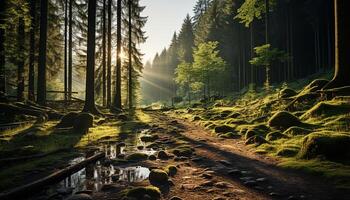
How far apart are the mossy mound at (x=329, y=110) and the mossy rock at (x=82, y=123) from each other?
32.7 ft

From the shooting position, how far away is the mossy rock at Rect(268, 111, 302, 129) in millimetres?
11178

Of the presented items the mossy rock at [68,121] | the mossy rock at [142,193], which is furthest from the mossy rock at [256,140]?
the mossy rock at [68,121]

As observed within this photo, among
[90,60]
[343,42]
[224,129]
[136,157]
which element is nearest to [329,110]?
[343,42]

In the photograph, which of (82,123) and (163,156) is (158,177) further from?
(82,123)

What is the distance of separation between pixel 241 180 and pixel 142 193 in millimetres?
2399

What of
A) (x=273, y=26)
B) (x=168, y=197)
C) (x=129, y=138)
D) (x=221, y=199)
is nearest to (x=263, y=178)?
(x=221, y=199)

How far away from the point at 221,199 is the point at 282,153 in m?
4.04

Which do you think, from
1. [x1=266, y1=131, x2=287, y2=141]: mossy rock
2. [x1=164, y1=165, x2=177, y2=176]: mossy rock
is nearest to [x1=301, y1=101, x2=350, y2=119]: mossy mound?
[x1=266, y1=131, x2=287, y2=141]: mossy rock

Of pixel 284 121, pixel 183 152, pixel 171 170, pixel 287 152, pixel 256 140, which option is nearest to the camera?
pixel 171 170

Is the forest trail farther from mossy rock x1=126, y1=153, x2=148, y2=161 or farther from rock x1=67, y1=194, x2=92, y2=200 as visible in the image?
rock x1=67, y1=194, x2=92, y2=200

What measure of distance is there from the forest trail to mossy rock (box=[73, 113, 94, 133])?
6.38m

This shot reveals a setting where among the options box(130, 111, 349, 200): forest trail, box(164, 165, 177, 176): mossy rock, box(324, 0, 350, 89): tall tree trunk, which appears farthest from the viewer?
box(324, 0, 350, 89): tall tree trunk

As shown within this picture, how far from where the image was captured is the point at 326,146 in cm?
736

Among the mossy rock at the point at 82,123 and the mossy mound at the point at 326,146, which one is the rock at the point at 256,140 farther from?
the mossy rock at the point at 82,123
